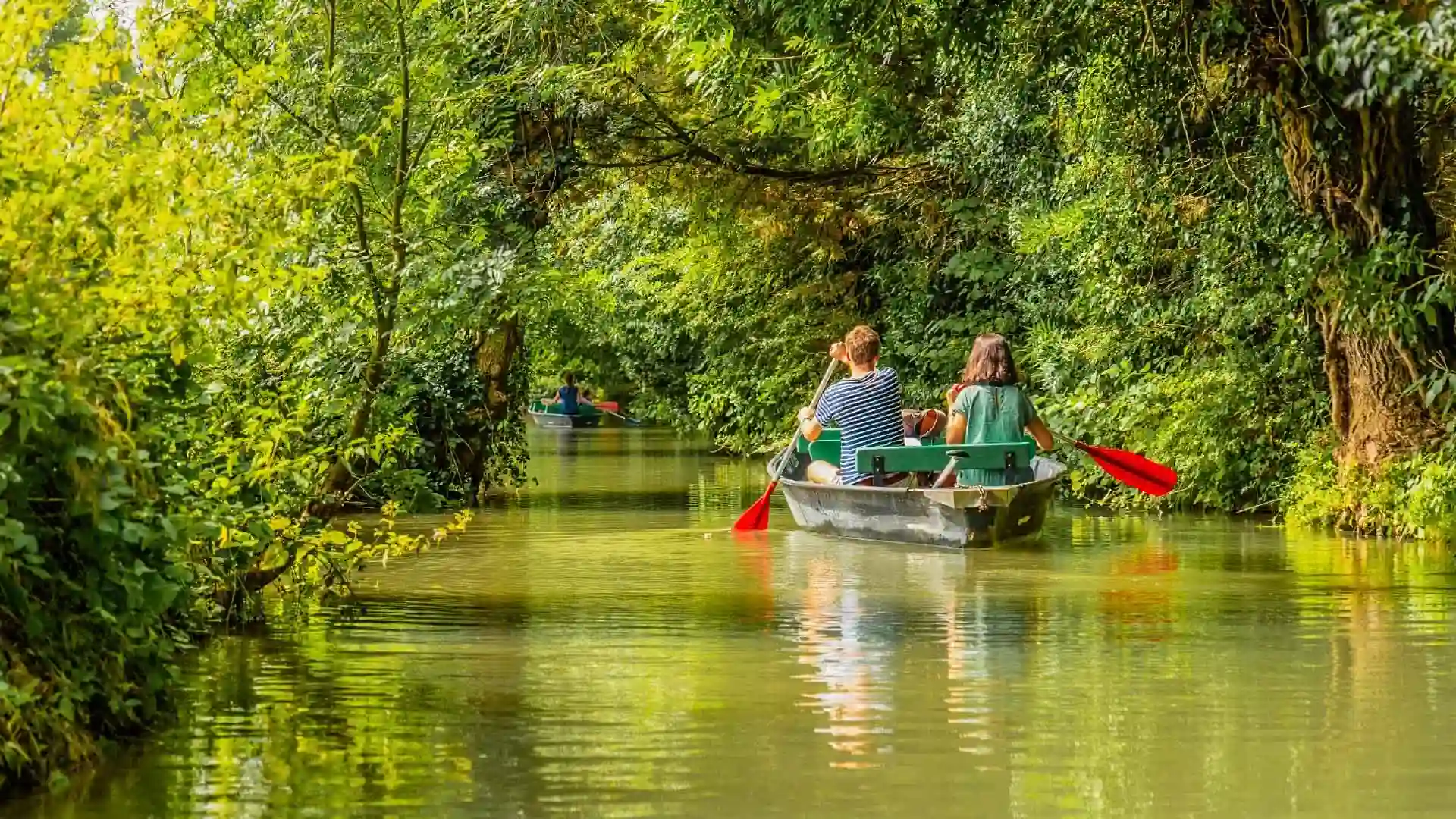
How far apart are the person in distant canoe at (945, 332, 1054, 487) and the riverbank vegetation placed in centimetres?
241

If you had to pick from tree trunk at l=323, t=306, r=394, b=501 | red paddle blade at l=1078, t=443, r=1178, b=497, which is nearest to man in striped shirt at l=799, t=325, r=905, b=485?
red paddle blade at l=1078, t=443, r=1178, b=497

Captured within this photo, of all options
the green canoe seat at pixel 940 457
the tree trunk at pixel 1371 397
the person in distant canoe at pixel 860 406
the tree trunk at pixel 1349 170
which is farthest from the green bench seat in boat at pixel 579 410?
the tree trunk at pixel 1349 170

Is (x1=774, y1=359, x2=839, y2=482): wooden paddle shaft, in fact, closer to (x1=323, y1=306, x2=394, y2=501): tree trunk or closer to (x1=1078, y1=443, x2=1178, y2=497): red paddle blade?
(x1=1078, y1=443, x2=1178, y2=497): red paddle blade

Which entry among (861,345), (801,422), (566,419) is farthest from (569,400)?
(861,345)

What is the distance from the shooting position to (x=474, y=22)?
1712 cm

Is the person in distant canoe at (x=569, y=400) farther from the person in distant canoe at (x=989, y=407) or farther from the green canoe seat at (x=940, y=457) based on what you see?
the person in distant canoe at (x=989, y=407)

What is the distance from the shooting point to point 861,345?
1822 cm

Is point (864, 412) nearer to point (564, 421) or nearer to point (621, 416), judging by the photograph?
point (564, 421)

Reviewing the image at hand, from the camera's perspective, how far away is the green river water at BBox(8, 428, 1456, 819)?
24.8 feet

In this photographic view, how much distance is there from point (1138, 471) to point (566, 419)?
39.4 metres

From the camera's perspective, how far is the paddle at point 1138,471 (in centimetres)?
1981

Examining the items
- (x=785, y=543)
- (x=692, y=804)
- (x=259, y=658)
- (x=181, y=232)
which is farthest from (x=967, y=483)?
(x=692, y=804)

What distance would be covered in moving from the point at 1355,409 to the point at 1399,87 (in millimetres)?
4163

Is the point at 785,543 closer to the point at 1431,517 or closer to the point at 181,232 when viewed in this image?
the point at 1431,517
